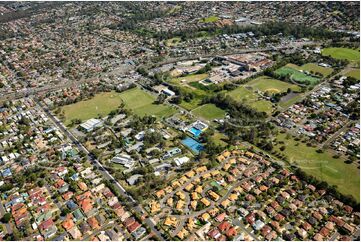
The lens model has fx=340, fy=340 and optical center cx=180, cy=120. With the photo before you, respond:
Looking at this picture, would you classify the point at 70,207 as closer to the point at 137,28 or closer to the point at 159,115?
the point at 159,115

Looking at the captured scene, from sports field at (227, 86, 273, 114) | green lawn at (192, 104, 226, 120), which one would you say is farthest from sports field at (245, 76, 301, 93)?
green lawn at (192, 104, 226, 120)

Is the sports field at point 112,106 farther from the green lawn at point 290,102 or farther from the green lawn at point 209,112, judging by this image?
the green lawn at point 290,102

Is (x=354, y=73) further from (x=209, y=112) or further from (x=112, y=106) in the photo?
(x=112, y=106)

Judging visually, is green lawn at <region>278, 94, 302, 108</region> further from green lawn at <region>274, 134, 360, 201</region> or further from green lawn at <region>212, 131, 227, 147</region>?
green lawn at <region>212, 131, 227, 147</region>

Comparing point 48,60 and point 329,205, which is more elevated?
point 329,205

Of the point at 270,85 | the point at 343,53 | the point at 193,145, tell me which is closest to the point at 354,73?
the point at 343,53

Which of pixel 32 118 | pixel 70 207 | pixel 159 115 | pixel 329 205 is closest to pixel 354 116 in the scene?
pixel 329 205
